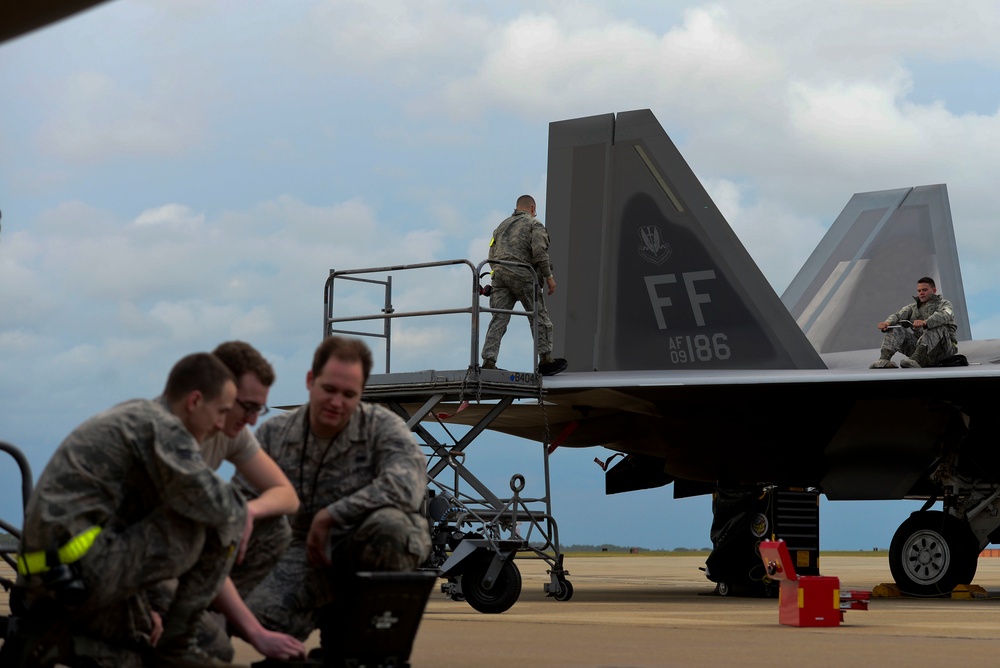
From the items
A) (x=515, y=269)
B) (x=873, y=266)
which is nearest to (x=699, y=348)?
(x=515, y=269)

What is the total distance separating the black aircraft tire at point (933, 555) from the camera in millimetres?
14086

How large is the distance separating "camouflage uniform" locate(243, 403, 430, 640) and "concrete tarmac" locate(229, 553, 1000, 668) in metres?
1.13

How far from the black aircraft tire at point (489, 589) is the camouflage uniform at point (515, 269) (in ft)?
7.82

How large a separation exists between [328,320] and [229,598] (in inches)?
376

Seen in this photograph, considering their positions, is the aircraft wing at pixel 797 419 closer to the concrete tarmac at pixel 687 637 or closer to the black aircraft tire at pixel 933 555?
the black aircraft tire at pixel 933 555

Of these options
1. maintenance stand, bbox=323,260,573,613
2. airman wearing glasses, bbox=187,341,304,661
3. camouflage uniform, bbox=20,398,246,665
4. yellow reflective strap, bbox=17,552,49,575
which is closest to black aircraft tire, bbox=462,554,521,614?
maintenance stand, bbox=323,260,573,613

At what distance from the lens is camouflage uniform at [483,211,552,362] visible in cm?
1255

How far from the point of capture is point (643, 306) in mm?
15805

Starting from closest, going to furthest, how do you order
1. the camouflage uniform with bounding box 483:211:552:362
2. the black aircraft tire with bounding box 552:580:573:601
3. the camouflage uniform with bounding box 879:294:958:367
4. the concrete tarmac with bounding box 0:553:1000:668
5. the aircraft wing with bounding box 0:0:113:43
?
the aircraft wing with bounding box 0:0:113:43
the concrete tarmac with bounding box 0:553:1000:668
the camouflage uniform with bounding box 483:211:552:362
the black aircraft tire with bounding box 552:580:573:601
the camouflage uniform with bounding box 879:294:958:367

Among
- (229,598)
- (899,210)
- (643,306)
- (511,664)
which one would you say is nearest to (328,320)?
(643,306)

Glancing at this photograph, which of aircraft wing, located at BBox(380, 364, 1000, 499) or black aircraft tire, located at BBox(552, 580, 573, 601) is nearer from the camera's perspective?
black aircraft tire, located at BBox(552, 580, 573, 601)

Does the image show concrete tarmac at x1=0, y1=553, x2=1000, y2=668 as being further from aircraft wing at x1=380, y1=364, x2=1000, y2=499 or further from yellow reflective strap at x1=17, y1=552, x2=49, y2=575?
aircraft wing at x1=380, y1=364, x2=1000, y2=499

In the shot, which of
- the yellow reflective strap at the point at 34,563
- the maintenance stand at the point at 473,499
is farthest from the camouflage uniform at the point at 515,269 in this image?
the yellow reflective strap at the point at 34,563

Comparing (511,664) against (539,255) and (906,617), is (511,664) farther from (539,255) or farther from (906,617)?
(539,255)
